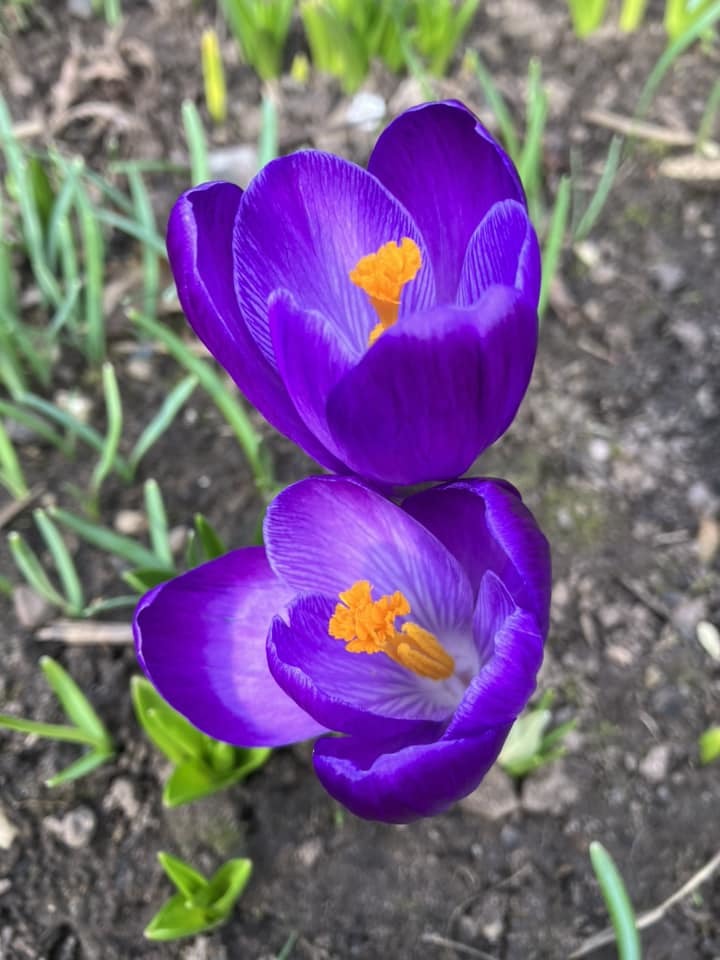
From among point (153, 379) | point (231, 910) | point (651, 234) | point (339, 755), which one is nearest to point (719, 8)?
point (651, 234)

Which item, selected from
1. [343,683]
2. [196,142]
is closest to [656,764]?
[343,683]

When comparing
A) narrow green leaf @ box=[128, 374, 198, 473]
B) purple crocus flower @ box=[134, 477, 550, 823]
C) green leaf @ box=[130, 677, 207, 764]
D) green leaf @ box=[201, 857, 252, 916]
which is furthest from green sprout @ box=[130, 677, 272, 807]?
narrow green leaf @ box=[128, 374, 198, 473]

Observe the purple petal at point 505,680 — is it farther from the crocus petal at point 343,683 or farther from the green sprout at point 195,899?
the green sprout at point 195,899

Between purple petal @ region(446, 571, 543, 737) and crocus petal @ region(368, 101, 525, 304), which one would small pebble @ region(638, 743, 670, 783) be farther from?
crocus petal @ region(368, 101, 525, 304)

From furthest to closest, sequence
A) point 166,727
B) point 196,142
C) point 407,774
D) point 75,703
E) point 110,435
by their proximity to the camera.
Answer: point 196,142 < point 110,435 < point 75,703 < point 166,727 < point 407,774

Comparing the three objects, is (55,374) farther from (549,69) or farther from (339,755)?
(549,69)

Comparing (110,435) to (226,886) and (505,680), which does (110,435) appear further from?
(505,680)
